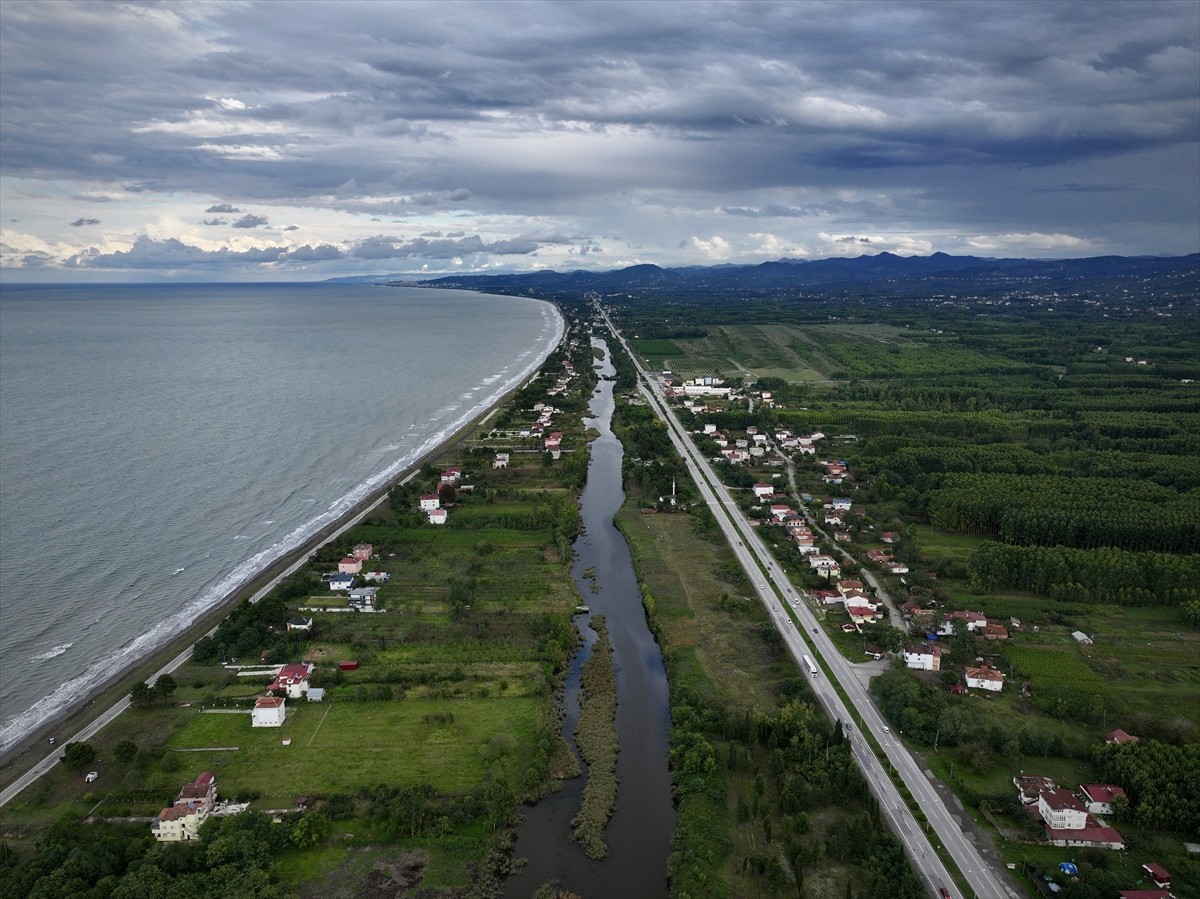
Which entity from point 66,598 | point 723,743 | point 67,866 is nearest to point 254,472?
point 66,598

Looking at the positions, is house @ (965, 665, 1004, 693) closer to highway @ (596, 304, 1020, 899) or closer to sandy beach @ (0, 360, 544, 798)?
highway @ (596, 304, 1020, 899)

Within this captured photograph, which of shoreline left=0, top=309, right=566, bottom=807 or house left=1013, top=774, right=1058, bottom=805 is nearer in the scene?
house left=1013, top=774, right=1058, bottom=805

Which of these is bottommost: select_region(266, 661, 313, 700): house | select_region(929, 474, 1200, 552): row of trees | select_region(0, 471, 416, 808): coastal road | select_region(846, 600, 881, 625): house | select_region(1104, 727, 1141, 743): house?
select_region(0, 471, 416, 808): coastal road

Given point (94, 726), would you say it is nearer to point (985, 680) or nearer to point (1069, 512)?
point (985, 680)

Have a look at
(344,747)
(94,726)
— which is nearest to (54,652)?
(94,726)

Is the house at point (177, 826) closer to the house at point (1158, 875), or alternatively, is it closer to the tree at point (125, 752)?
the tree at point (125, 752)

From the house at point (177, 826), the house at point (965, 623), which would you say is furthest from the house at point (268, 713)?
the house at point (965, 623)

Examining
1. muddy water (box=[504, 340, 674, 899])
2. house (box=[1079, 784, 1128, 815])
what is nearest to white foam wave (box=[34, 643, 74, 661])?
muddy water (box=[504, 340, 674, 899])
